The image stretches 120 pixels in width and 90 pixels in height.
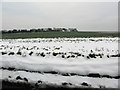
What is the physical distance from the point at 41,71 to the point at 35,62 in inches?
35.1

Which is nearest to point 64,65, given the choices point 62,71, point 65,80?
point 62,71

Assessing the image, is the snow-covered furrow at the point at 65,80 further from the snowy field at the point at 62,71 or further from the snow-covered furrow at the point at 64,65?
the snow-covered furrow at the point at 64,65

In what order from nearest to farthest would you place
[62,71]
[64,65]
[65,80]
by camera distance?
[65,80] → [62,71] → [64,65]

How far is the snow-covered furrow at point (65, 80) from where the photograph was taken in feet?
17.8

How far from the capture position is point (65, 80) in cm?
590

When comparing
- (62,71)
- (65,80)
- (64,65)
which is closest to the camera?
(65,80)

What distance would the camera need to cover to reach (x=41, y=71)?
23.9 feet

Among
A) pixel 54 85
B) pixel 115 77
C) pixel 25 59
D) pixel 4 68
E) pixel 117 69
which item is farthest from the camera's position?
pixel 25 59

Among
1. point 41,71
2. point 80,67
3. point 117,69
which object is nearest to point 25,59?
point 41,71

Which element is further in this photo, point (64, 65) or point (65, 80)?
point (64, 65)

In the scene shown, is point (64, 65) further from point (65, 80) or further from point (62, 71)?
point (65, 80)

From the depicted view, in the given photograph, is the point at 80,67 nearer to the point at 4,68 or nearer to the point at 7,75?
the point at 7,75

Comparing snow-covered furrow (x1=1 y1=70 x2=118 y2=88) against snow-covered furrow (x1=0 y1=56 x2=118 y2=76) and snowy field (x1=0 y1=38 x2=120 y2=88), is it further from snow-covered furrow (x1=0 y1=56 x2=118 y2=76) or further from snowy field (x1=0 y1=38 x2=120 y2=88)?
snow-covered furrow (x1=0 y1=56 x2=118 y2=76)

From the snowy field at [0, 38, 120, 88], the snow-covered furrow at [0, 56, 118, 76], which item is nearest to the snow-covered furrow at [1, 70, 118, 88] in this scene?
Result: the snowy field at [0, 38, 120, 88]
